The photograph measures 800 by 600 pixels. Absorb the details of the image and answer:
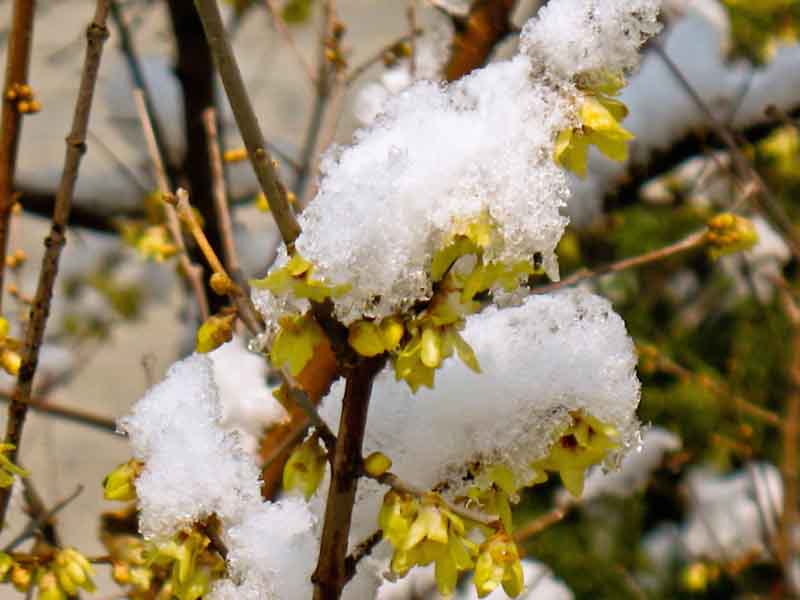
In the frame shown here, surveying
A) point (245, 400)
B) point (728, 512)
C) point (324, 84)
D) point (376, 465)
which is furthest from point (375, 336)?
point (728, 512)

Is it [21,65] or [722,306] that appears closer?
[21,65]

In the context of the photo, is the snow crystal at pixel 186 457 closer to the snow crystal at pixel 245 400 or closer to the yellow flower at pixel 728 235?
the snow crystal at pixel 245 400

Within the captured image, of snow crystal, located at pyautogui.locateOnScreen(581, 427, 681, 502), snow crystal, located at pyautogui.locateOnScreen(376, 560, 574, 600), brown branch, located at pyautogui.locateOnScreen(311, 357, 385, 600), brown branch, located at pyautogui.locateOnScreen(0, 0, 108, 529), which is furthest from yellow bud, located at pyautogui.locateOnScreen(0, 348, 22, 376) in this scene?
snow crystal, located at pyautogui.locateOnScreen(581, 427, 681, 502)

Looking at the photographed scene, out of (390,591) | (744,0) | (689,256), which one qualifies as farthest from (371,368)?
(689,256)

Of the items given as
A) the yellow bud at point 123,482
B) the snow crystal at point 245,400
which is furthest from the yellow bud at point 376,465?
the snow crystal at point 245,400

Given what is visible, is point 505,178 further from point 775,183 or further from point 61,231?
point 775,183

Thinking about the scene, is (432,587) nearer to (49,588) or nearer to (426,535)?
(49,588)
